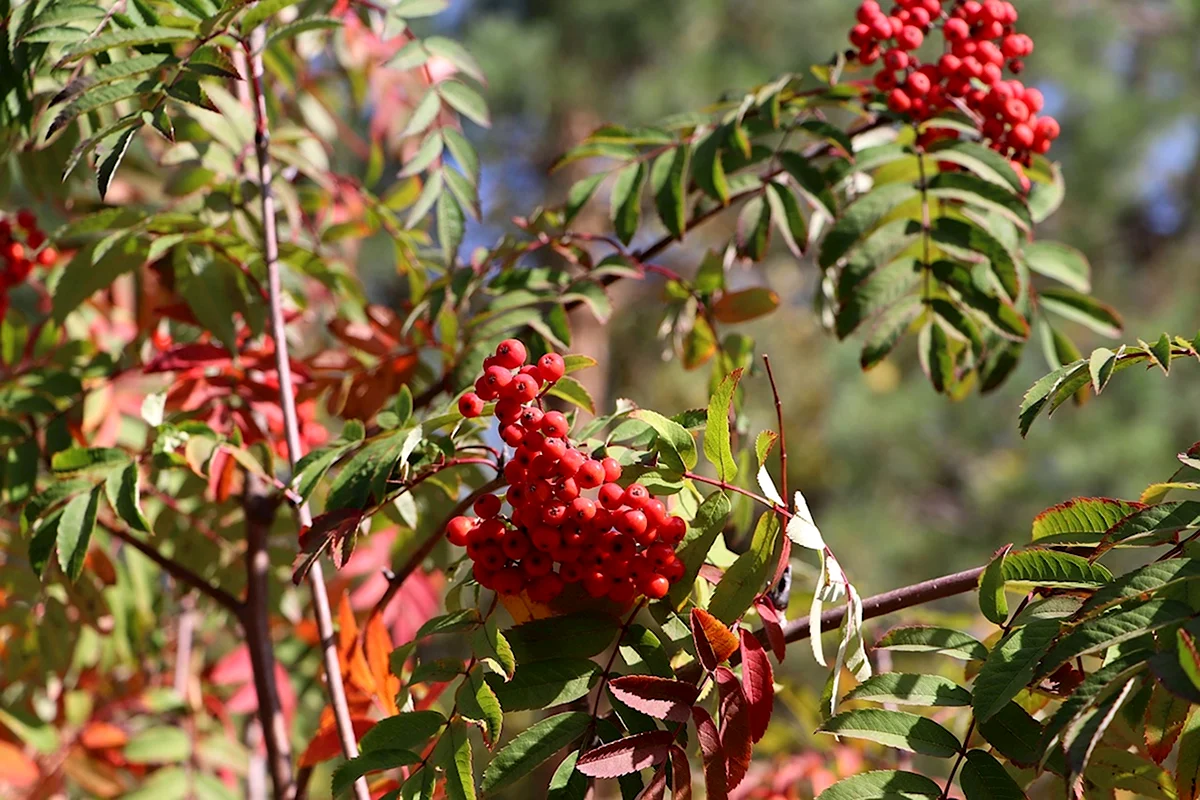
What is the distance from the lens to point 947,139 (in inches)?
43.7

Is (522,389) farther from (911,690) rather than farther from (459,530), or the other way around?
(911,690)

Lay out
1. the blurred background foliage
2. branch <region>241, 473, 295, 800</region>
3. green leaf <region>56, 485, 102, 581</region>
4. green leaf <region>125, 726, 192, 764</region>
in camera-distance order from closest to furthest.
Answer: green leaf <region>56, 485, 102, 581</region>, branch <region>241, 473, 295, 800</region>, green leaf <region>125, 726, 192, 764</region>, the blurred background foliage

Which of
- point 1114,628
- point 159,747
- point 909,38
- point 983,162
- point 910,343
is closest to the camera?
point 1114,628

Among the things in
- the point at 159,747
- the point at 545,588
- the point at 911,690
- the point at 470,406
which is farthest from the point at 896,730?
the point at 159,747

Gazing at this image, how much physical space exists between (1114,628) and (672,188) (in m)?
0.67

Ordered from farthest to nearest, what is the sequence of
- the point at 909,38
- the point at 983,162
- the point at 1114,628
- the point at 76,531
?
the point at 909,38 < the point at 983,162 < the point at 76,531 < the point at 1114,628

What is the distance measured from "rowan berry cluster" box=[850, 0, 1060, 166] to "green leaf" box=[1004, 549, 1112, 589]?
0.60 meters

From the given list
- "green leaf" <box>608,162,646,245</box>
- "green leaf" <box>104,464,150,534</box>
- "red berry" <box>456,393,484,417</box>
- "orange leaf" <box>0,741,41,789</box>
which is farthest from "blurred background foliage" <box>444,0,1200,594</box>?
"red berry" <box>456,393,484,417</box>

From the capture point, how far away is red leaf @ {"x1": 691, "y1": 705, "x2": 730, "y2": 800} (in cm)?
64

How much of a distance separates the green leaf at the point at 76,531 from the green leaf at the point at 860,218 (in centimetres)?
68

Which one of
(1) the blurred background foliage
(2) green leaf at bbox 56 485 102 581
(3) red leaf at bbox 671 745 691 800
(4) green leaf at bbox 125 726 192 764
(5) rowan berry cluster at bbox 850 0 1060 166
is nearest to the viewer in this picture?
(3) red leaf at bbox 671 745 691 800

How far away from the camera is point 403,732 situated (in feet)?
2.35

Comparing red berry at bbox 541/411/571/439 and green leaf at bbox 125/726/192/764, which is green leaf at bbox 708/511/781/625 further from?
green leaf at bbox 125/726/192/764

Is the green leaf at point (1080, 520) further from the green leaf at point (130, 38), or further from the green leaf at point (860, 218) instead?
the green leaf at point (130, 38)
